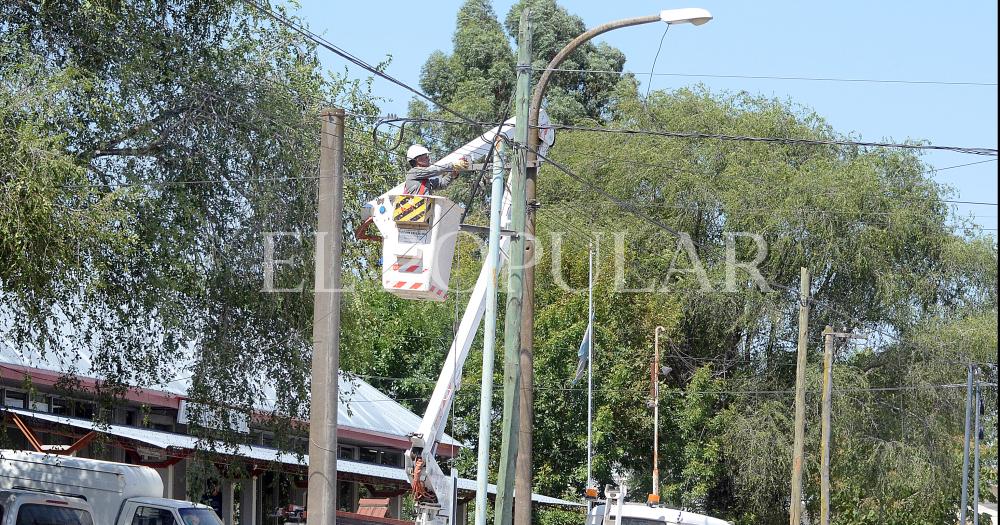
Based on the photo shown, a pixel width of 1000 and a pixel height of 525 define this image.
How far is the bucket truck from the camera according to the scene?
1558 cm

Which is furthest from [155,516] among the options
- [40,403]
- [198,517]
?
[40,403]

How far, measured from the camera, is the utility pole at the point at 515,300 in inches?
→ 675

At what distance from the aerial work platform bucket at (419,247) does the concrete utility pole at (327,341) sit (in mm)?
870

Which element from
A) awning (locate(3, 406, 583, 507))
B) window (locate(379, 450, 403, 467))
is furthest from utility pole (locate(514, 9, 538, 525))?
window (locate(379, 450, 403, 467))

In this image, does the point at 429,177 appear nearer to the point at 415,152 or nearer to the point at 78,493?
the point at 415,152

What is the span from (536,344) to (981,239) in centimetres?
1533

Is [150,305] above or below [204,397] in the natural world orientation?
above

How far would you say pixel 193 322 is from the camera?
1723cm

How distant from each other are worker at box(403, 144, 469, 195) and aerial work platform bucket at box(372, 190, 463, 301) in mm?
357

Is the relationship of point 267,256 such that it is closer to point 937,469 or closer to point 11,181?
point 11,181

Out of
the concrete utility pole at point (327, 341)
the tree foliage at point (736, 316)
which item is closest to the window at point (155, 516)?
the concrete utility pole at point (327, 341)

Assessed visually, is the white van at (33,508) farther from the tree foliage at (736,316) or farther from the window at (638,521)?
the tree foliage at (736,316)

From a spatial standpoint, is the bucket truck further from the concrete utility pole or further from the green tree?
the green tree

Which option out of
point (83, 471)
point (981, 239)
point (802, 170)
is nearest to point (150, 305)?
point (83, 471)
